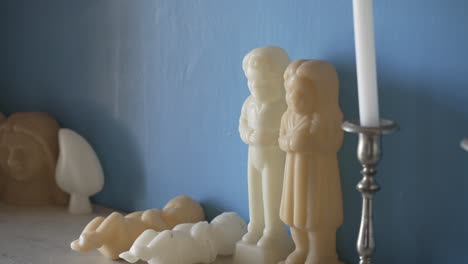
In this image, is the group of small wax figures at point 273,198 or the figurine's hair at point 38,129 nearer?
the group of small wax figures at point 273,198

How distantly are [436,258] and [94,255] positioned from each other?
564 millimetres

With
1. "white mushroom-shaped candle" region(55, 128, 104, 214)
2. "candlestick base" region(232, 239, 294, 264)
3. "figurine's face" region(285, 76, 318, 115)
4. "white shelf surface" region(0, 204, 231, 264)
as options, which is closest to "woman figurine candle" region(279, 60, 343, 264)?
"figurine's face" region(285, 76, 318, 115)

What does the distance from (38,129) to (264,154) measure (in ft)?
1.87

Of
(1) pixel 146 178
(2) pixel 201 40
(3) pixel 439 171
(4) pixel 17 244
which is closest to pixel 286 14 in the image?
(2) pixel 201 40

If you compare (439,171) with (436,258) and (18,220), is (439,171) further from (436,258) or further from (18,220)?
(18,220)

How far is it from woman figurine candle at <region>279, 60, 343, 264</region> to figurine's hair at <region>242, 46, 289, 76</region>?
0.05m

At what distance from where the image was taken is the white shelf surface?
4.26 feet

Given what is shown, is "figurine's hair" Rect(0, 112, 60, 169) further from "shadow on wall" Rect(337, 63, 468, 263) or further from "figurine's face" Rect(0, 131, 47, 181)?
"shadow on wall" Rect(337, 63, 468, 263)

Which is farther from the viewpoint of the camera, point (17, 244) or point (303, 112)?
point (17, 244)

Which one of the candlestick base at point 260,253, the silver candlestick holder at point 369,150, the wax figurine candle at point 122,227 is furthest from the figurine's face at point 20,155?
the silver candlestick holder at point 369,150

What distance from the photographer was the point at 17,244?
137cm

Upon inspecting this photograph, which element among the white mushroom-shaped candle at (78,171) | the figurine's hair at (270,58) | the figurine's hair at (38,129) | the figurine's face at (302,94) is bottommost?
the white mushroom-shaped candle at (78,171)

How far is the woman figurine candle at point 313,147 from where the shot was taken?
3.63 ft

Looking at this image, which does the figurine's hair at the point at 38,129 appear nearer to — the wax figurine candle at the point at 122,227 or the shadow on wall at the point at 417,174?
the wax figurine candle at the point at 122,227
